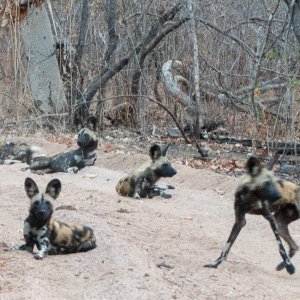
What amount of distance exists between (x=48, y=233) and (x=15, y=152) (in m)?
5.04

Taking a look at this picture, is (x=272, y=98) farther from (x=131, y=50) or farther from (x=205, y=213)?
→ (x=205, y=213)

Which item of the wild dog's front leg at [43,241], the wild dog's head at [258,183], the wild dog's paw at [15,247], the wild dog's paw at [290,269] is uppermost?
the wild dog's head at [258,183]

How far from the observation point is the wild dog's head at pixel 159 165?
7395mm

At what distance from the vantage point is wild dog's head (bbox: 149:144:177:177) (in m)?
7.39

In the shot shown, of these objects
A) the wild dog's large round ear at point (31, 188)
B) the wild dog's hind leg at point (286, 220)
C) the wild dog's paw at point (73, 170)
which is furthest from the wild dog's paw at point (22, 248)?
the wild dog's paw at point (73, 170)

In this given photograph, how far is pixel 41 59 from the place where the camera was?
11.8m

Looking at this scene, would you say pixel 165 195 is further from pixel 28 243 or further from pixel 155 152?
pixel 28 243

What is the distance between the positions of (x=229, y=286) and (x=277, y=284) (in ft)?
0.98

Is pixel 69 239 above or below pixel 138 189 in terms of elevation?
above

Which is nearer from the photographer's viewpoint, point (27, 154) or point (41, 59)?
point (27, 154)

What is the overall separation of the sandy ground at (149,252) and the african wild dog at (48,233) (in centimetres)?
7

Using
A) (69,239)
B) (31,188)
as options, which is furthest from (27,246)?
(31,188)

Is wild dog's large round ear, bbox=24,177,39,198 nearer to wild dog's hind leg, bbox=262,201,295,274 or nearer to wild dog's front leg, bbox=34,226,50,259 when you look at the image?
wild dog's front leg, bbox=34,226,50,259

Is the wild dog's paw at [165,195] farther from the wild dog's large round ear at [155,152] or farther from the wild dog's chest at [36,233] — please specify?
the wild dog's chest at [36,233]
